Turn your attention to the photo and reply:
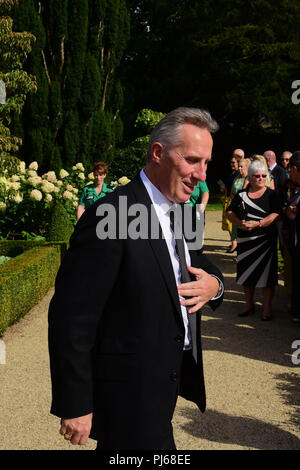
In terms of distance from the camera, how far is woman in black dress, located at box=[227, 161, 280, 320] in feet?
21.7

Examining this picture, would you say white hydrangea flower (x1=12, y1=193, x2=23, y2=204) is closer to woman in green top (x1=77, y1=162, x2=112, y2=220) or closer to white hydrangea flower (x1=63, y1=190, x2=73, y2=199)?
white hydrangea flower (x1=63, y1=190, x2=73, y2=199)

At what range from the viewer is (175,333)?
2.05m

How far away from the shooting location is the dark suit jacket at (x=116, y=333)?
6.17 ft

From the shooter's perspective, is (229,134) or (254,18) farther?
(229,134)

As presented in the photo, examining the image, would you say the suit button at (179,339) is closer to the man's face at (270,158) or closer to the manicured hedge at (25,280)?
the manicured hedge at (25,280)

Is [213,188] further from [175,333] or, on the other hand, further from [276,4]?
[175,333]

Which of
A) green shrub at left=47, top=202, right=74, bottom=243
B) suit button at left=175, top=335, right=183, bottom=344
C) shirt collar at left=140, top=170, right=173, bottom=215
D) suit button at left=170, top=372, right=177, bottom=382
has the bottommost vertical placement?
green shrub at left=47, top=202, right=74, bottom=243

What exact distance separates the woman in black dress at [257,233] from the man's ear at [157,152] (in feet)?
15.2

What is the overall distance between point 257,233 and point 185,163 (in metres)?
4.91

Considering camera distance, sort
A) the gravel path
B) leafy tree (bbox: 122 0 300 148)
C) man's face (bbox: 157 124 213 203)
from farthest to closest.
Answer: leafy tree (bbox: 122 0 300 148) < the gravel path < man's face (bbox: 157 124 213 203)

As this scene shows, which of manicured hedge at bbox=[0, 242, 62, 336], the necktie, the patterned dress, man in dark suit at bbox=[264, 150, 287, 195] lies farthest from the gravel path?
man in dark suit at bbox=[264, 150, 287, 195]
